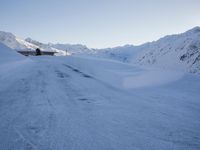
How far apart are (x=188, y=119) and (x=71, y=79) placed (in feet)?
18.1

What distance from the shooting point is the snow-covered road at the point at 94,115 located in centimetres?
384

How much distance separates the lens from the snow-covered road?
3.84 meters

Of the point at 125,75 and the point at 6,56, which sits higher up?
the point at 6,56

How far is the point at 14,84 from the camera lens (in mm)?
8102

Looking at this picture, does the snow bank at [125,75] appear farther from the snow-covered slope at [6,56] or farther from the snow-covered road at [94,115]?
the snow-covered slope at [6,56]

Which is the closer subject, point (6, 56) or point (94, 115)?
point (94, 115)

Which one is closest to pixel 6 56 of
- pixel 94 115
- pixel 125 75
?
pixel 125 75

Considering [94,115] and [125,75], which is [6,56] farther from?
[94,115]

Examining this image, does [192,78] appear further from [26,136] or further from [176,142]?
[26,136]

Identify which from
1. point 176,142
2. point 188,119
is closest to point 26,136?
point 176,142

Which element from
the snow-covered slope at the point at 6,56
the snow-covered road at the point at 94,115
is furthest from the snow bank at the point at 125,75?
the snow-covered slope at the point at 6,56

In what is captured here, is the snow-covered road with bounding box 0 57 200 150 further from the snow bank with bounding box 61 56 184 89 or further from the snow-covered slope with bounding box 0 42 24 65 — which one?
the snow-covered slope with bounding box 0 42 24 65

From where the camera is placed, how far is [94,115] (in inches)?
203

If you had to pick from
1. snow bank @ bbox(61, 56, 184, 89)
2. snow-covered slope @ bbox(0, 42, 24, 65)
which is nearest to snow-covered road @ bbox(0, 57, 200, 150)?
snow bank @ bbox(61, 56, 184, 89)
